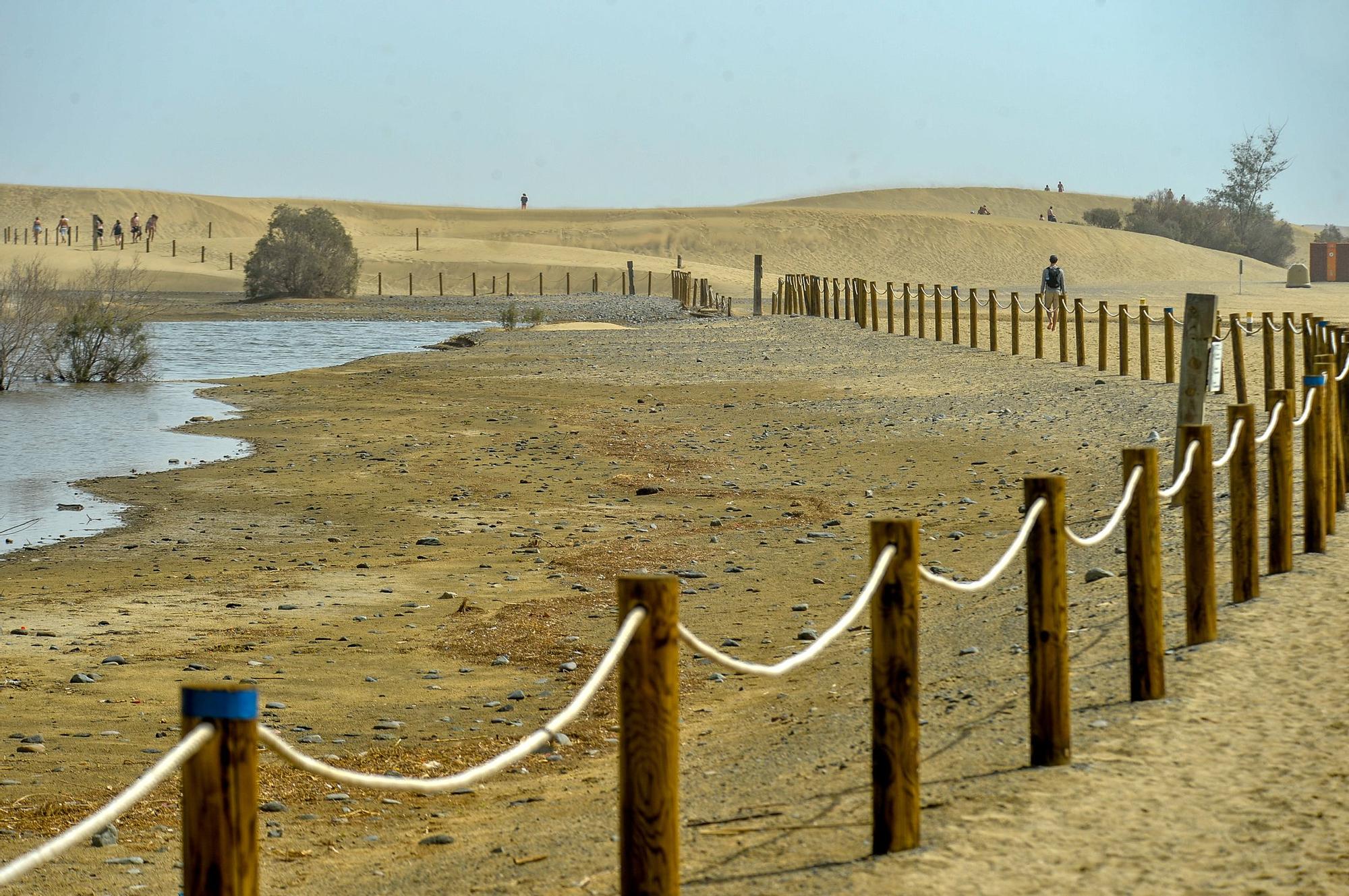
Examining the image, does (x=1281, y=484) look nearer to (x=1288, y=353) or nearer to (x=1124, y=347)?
(x=1288, y=353)

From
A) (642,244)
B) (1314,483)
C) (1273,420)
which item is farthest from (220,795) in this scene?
(642,244)

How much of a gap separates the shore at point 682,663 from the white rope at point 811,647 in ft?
2.42

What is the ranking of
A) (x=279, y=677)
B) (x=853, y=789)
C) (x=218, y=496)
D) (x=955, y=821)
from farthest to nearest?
(x=218, y=496)
(x=279, y=677)
(x=853, y=789)
(x=955, y=821)

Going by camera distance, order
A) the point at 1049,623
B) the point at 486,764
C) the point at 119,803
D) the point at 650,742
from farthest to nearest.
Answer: the point at 1049,623 → the point at 650,742 → the point at 486,764 → the point at 119,803

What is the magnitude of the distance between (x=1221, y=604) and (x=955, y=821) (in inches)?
143

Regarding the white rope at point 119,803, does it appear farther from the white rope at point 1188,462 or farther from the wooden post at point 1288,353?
the wooden post at point 1288,353

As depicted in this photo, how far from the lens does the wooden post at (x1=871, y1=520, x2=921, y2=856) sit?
16.0 ft

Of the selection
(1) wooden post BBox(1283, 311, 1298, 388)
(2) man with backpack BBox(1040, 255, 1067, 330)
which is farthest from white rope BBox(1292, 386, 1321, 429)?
(2) man with backpack BBox(1040, 255, 1067, 330)

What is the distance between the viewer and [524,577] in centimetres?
1163

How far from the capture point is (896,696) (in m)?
4.89

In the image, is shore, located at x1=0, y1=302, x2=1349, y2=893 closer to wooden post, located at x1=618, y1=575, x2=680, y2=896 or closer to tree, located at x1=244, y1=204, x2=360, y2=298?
wooden post, located at x1=618, y1=575, x2=680, y2=896

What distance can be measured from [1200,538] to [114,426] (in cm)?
1975

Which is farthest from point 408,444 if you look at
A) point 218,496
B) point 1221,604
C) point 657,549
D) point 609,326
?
point 609,326

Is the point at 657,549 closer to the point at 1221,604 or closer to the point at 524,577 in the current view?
the point at 524,577
